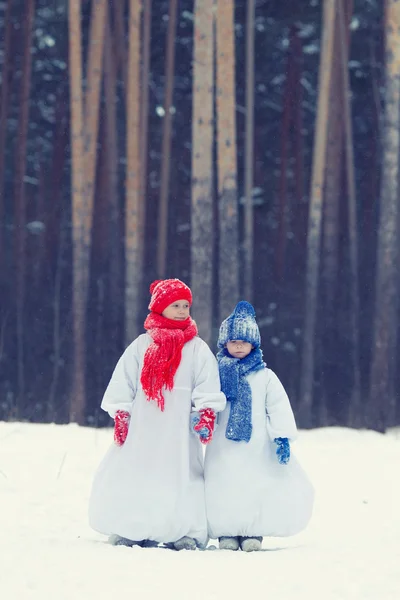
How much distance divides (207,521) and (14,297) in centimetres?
1076

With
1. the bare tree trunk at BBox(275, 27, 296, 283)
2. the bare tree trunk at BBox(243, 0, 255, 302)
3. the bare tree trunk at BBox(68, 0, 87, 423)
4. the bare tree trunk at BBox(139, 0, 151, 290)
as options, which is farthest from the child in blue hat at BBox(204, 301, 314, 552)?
the bare tree trunk at BBox(275, 27, 296, 283)

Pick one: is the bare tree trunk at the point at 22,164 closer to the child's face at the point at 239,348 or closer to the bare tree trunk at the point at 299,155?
the bare tree trunk at the point at 299,155

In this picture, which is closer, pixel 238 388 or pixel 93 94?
pixel 238 388

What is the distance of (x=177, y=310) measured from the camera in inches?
215

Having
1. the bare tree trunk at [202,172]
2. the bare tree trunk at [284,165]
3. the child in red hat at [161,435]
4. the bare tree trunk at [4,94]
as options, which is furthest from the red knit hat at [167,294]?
the bare tree trunk at [284,165]

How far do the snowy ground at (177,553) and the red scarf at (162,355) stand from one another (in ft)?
2.75

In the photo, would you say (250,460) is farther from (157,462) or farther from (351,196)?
(351,196)

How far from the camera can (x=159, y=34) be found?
51.9 ft

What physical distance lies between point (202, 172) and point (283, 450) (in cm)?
651

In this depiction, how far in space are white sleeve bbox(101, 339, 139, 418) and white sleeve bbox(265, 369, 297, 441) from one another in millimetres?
732

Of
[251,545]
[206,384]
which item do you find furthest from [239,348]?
[251,545]

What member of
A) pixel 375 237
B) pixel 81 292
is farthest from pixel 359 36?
pixel 81 292

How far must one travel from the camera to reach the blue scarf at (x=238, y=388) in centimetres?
542

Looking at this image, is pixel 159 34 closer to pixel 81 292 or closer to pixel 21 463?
pixel 81 292
